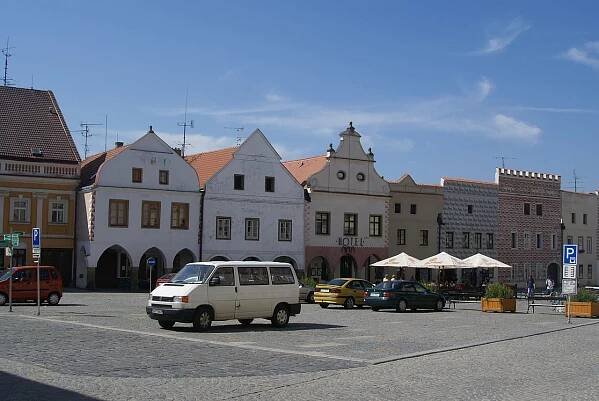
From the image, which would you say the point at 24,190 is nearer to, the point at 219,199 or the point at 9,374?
the point at 219,199

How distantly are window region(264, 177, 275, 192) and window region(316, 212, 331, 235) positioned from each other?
447 centimetres

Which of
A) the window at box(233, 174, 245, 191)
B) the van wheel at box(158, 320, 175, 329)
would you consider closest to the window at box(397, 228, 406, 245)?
the window at box(233, 174, 245, 191)

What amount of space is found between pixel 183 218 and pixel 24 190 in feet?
34.4

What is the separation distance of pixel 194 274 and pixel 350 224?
4077cm

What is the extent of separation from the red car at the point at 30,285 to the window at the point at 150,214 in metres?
19.4

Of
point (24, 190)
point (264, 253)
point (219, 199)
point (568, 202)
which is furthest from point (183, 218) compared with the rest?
point (568, 202)

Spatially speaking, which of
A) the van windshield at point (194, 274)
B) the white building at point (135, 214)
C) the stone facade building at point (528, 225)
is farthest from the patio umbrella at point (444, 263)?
the stone facade building at point (528, 225)

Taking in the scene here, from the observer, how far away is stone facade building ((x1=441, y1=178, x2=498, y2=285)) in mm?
67625

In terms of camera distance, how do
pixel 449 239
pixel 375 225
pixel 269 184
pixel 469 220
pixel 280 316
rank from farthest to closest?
pixel 469 220 < pixel 449 239 < pixel 375 225 < pixel 269 184 < pixel 280 316

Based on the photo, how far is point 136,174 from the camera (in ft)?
176

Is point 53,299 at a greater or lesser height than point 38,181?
lesser

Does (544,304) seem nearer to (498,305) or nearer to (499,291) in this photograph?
(499,291)

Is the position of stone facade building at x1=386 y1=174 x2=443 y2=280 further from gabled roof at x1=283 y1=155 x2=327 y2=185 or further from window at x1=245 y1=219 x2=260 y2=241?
window at x1=245 y1=219 x2=260 y2=241

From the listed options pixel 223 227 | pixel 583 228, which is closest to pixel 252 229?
pixel 223 227
